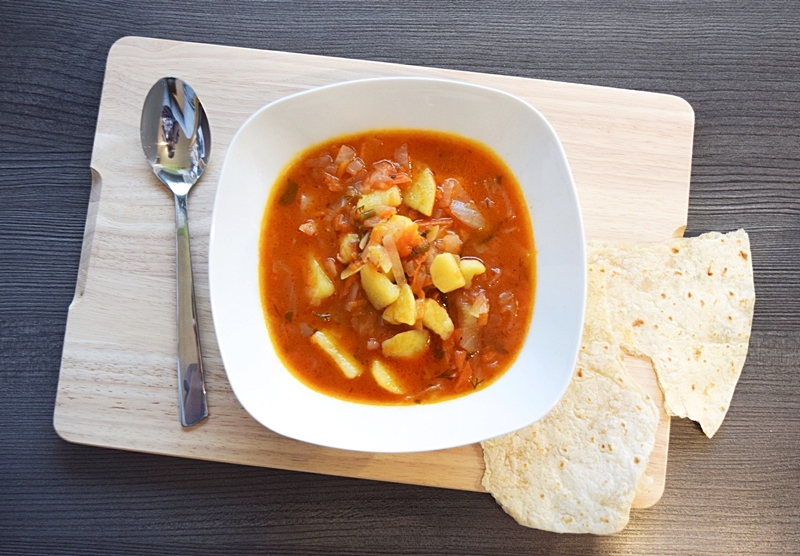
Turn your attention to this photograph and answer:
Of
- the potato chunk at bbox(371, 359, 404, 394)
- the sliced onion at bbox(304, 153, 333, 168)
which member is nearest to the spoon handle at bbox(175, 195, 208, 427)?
the sliced onion at bbox(304, 153, 333, 168)

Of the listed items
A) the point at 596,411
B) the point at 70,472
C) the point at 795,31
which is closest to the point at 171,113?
the point at 70,472

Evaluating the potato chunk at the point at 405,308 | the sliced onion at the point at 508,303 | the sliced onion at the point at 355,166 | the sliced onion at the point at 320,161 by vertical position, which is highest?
the sliced onion at the point at 320,161

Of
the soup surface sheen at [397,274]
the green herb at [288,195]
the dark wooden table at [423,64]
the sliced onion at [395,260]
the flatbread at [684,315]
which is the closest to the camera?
the sliced onion at [395,260]

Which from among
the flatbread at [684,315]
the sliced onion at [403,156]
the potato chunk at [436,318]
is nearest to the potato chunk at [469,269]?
the potato chunk at [436,318]

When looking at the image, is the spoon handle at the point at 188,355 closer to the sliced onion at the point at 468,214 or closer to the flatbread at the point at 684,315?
the sliced onion at the point at 468,214

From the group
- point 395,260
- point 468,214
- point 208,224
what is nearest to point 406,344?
point 395,260

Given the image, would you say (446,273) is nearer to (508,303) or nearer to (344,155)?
(508,303)
